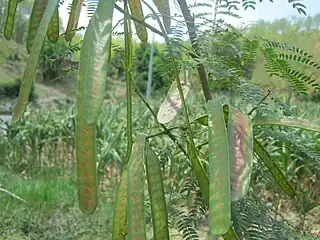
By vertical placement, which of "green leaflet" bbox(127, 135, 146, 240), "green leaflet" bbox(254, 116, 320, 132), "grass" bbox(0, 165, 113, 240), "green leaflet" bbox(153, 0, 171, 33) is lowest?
"grass" bbox(0, 165, 113, 240)

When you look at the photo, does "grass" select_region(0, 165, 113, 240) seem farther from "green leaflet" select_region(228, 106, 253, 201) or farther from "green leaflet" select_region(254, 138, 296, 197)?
"green leaflet" select_region(228, 106, 253, 201)

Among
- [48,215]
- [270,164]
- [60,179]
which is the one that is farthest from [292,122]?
[60,179]

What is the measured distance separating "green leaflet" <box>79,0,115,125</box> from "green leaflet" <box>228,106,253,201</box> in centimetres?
13

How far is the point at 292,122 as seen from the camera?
606mm

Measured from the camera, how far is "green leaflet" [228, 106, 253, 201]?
42cm

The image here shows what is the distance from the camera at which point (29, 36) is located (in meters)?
0.65

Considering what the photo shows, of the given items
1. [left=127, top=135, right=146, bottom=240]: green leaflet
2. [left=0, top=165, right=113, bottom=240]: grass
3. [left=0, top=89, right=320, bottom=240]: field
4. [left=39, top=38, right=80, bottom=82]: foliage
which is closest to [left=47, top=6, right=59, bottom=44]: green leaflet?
[left=39, top=38, right=80, bottom=82]: foliage

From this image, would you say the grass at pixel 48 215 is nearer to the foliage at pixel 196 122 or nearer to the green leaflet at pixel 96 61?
the foliage at pixel 196 122

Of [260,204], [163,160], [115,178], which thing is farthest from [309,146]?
[115,178]

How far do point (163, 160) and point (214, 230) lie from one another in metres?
0.46

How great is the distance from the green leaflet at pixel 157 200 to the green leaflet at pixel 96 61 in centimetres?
14

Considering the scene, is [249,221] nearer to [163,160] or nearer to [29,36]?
[163,160]

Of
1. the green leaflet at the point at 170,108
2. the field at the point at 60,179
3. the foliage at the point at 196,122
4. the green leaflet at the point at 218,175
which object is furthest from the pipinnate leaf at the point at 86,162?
the field at the point at 60,179

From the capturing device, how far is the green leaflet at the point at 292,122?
0.59 meters
